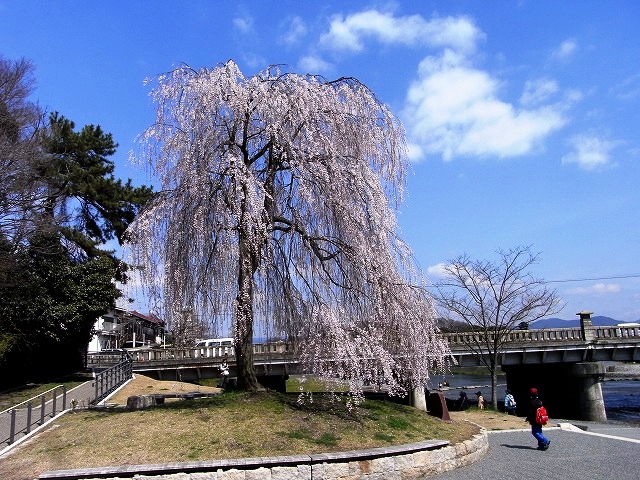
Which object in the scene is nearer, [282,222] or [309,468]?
[309,468]

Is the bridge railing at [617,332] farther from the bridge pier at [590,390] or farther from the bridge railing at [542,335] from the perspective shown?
the bridge pier at [590,390]

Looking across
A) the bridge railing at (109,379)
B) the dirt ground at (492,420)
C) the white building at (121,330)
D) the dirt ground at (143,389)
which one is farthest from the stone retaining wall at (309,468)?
the white building at (121,330)

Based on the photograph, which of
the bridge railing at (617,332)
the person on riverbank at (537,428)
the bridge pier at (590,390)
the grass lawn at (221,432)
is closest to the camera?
the grass lawn at (221,432)

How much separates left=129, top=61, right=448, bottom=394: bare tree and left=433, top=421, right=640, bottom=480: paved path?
232 cm

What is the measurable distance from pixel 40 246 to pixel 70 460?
20817 mm

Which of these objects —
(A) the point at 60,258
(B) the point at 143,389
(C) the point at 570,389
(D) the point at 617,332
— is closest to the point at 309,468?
(B) the point at 143,389

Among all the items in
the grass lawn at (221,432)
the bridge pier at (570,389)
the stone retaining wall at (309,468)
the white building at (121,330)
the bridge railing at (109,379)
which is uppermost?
the white building at (121,330)

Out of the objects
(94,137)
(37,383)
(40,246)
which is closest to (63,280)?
(40,246)

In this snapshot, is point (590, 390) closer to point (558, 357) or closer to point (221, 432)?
point (558, 357)

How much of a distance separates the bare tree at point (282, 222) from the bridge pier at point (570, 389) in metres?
21.2

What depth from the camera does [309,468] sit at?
917 cm

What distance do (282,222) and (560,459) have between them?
25.3ft

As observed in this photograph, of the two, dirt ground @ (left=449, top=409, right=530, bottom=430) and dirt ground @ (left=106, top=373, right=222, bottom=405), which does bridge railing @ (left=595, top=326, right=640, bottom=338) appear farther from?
dirt ground @ (left=106, top=373, right=222, bottom=405)

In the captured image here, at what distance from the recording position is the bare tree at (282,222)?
1199 centimetres
